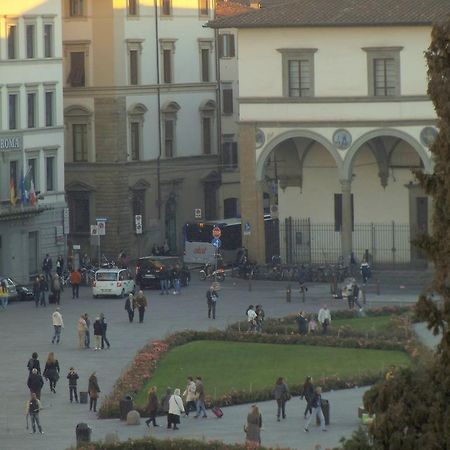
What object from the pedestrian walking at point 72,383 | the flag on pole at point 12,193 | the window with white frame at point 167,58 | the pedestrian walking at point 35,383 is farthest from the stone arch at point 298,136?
the pedestrian walking at point 35,383

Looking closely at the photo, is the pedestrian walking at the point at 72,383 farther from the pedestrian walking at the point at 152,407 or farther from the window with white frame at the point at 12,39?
the window with white frame at the point at 12,39

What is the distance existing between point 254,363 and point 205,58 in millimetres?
44287

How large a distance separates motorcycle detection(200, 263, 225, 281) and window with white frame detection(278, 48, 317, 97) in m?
7.34

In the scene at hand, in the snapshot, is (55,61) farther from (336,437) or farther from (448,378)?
(448,378)

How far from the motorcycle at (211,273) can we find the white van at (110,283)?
23.4 ft

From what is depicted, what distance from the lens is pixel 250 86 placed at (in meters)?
85.6

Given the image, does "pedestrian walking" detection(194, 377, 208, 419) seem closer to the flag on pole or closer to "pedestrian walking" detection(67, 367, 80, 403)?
"pedestrian walking" detection(67, 367, 80, 403)

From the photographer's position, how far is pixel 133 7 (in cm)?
9681

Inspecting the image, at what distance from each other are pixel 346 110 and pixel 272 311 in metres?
14.2

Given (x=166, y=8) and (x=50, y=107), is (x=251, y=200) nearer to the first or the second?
(x=50, y=107)

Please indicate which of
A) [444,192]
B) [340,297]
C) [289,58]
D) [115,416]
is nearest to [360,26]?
[289,58]

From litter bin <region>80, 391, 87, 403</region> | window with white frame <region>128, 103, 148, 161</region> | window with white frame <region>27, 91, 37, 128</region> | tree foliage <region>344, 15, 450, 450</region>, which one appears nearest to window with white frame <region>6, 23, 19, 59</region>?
window with white frame <region>27, 91, 37, 128</region>

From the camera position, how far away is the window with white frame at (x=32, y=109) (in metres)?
88.1

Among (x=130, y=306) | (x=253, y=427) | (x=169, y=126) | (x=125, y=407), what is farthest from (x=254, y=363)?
(x=169, y=126)
